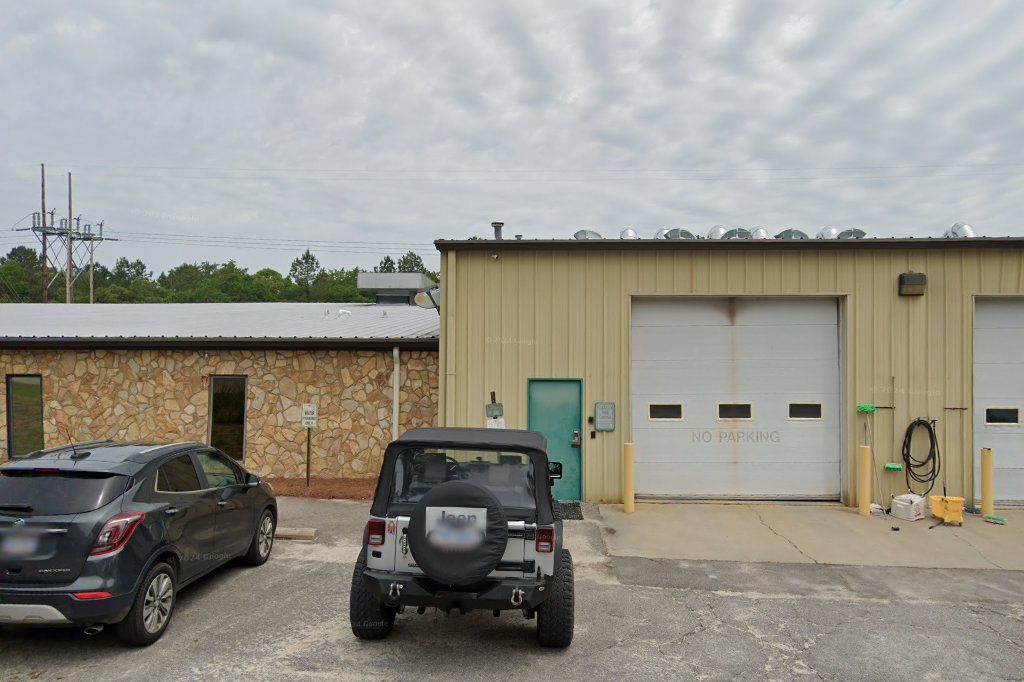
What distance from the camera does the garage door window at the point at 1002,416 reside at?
11.5 meters

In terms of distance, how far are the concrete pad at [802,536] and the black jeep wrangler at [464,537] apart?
3636mm

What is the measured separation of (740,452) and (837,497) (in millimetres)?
1773

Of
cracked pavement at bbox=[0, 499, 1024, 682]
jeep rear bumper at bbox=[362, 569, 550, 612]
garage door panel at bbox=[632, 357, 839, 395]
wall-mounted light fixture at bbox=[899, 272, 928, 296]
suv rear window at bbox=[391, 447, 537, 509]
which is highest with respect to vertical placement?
wall-mounted light fixture at bbox=[899, 272, 928, 296]

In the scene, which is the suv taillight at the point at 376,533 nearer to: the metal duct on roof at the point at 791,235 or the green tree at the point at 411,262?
the metal duct on roof at the point at 791,235

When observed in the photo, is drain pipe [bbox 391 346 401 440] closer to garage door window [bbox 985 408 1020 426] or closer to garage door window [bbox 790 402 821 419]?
garage door window [bbox 790 402 821 419]

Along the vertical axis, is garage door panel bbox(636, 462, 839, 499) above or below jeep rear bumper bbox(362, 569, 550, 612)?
below

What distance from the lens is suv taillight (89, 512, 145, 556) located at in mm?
5160

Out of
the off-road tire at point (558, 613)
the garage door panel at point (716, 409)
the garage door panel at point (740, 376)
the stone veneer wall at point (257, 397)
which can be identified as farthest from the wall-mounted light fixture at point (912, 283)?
the off-road tire at point (558, 613)

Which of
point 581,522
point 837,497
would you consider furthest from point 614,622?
point 837,497

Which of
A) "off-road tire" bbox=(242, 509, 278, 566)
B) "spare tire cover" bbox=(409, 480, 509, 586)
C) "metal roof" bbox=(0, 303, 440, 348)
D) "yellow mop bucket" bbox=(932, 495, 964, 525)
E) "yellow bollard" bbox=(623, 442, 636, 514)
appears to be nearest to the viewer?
"spare tire cover" bbox=(409, 480, 509, 586)

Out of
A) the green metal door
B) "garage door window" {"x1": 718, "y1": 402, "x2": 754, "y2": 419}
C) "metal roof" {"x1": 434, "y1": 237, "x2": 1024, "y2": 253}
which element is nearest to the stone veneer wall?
the green metal door

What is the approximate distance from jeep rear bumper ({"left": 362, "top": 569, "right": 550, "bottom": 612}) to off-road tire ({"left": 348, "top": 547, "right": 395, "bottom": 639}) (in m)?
0.40

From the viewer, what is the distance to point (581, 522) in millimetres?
10047

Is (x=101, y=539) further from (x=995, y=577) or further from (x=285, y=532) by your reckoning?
(x=995, y=577)
